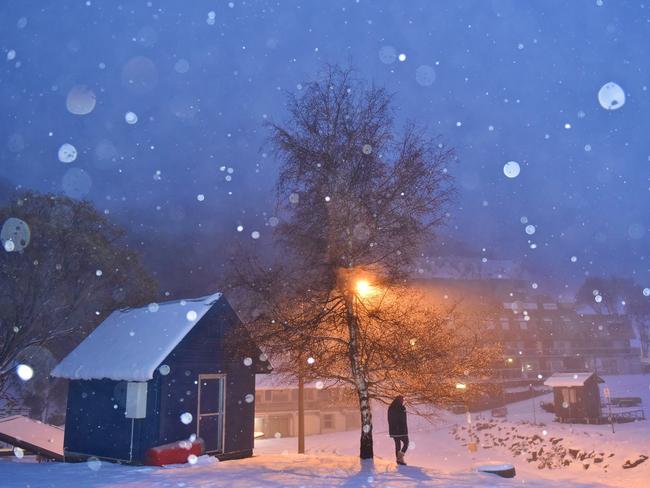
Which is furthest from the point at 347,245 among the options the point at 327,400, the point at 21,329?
the point at 327,400

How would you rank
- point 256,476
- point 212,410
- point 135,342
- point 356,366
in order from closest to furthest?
point 256,476 → point 356,366 → point 212,410 → point 135,342

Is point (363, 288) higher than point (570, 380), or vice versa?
point (363, 288)

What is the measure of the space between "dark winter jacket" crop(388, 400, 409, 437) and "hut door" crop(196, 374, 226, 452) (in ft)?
19.1

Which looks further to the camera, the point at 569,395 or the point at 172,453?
the point at 569,395

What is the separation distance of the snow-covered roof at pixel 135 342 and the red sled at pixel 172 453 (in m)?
2.01

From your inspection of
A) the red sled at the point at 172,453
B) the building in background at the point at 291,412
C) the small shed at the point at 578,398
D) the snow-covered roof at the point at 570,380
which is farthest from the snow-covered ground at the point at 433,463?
the snow-covered roof at the point at 570,380

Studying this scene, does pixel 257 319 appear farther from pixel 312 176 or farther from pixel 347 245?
pixel 312 176

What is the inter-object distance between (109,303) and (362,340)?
14533 mm

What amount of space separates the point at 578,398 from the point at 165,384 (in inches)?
1436

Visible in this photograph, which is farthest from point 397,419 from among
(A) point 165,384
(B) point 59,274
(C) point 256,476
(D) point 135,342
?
(B) point 59,274

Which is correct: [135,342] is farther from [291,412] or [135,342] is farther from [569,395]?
[569,395]

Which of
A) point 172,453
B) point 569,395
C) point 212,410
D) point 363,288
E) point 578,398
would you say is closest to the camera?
point 363,288

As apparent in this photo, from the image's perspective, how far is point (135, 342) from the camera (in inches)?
637

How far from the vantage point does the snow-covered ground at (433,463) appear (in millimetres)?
10891
